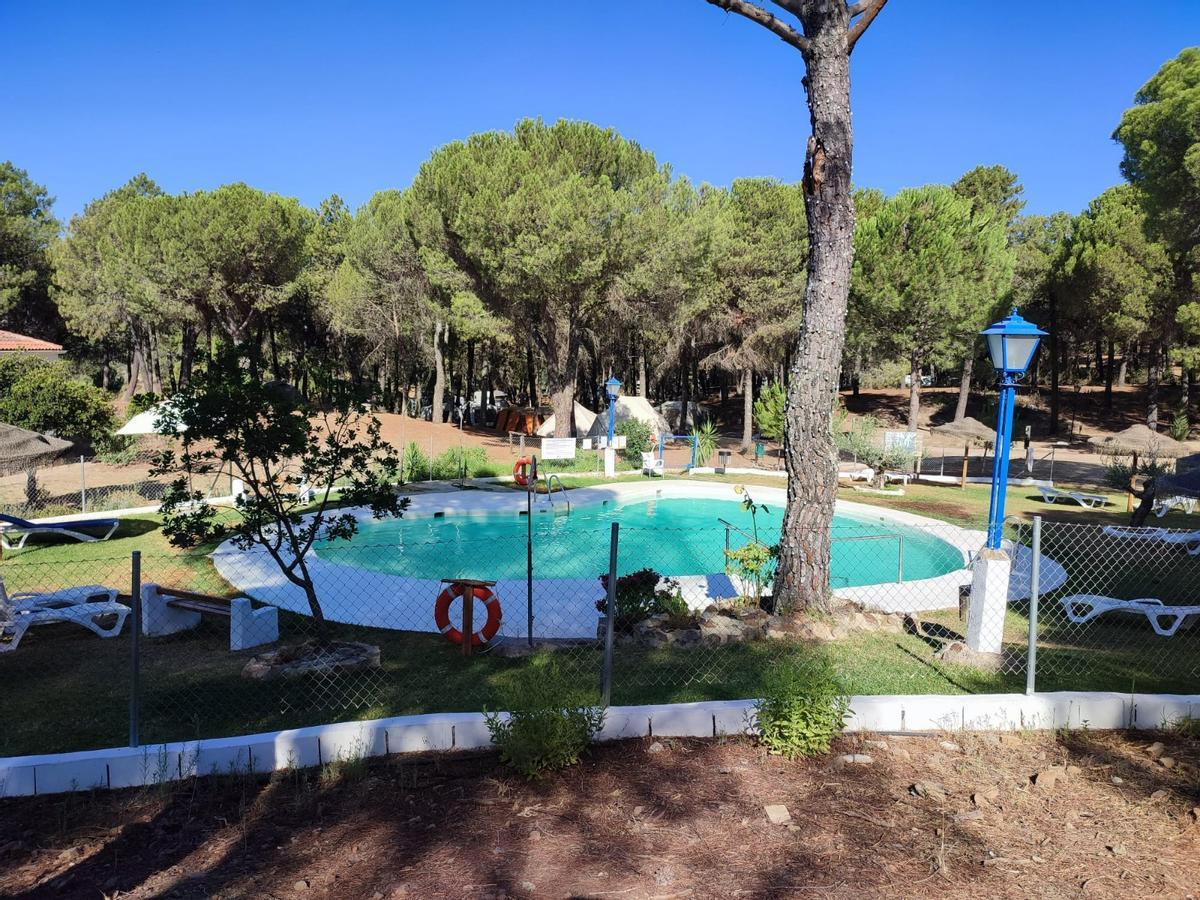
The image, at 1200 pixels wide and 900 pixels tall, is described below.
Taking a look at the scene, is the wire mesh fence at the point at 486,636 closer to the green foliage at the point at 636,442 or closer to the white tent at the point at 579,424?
the green foliage at the point at 636,442

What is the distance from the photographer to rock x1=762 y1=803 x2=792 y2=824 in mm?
3539

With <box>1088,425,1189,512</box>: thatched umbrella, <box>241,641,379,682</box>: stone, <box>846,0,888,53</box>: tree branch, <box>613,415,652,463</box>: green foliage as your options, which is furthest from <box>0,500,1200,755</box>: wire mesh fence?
<box>613,415,652,463</box>: green foliage

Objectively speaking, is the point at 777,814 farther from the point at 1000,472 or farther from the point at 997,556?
the point at 1000,472

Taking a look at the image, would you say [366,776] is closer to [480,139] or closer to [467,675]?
[467,675]

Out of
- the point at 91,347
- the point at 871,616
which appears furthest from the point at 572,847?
the point at 91,347

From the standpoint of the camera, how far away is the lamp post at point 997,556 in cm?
584

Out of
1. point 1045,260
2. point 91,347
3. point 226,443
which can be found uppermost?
point 1045,260

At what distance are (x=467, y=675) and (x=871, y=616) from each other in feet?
12.3

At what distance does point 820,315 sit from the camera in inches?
263

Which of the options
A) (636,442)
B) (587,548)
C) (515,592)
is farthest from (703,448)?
(515,592)

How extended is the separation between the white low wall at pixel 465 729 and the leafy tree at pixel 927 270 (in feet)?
66.3

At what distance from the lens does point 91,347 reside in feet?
135

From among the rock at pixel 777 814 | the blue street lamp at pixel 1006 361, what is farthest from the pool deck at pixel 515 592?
the rock at pixel 777 814

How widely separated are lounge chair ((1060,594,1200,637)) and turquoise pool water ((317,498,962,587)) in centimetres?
220
